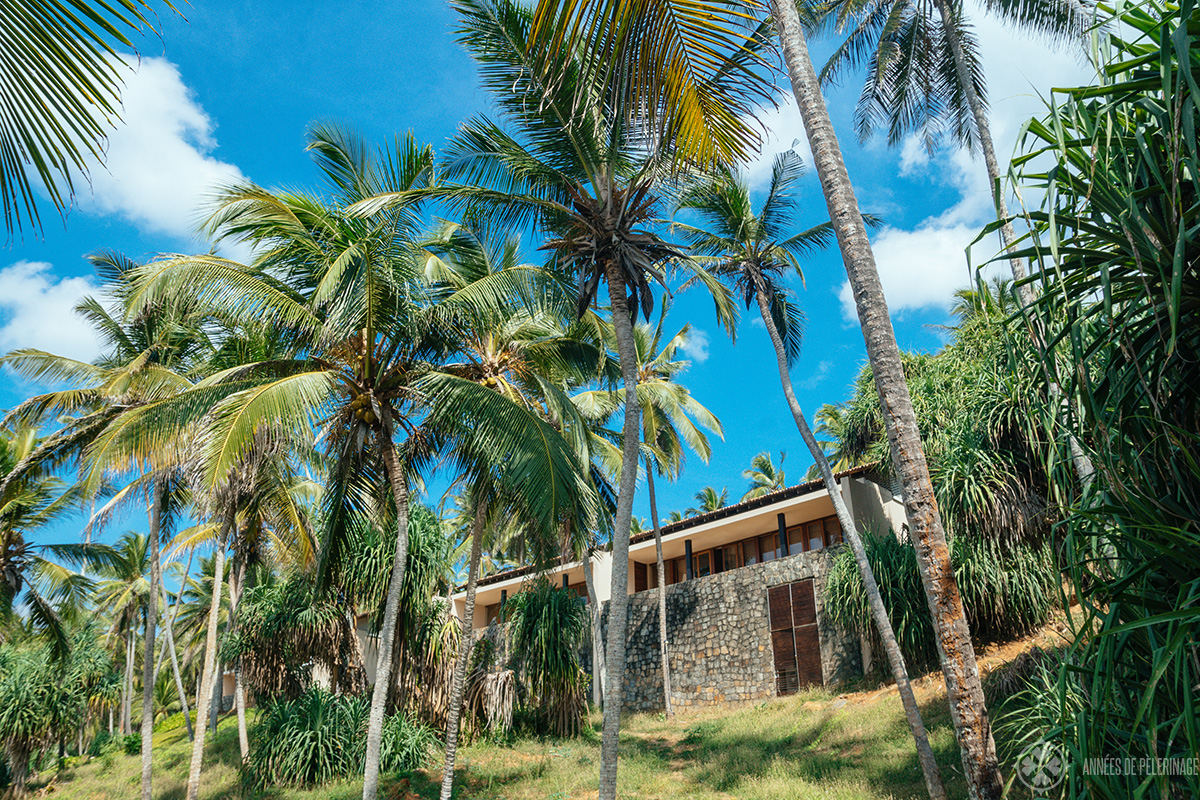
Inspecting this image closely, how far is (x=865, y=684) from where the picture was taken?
1709 cm

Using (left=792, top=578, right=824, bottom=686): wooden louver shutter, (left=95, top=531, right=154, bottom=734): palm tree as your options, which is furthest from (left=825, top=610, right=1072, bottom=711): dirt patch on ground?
(left=95, top=531, right=154, bottom=734): palm tree

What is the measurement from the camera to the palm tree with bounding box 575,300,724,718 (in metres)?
21.7

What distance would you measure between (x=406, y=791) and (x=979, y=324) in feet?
52.6

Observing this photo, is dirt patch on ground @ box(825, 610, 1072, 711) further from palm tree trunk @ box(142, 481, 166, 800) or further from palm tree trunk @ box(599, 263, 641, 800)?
palm tree trunk @ box(142, 481, 166, 800)

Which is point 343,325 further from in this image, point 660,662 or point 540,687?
point 660,662

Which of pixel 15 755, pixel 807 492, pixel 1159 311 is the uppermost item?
pixel 807 492

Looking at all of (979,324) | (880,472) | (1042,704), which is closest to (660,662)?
(880,472)

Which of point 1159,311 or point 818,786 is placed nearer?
point 1159,311

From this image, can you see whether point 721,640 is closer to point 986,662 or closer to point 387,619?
point 986,662

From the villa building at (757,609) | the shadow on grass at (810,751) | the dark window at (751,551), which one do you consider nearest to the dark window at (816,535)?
the villa building at (757,609)

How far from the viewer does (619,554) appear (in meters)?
10.1

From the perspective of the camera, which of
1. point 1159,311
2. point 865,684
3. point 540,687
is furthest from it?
point 540,687

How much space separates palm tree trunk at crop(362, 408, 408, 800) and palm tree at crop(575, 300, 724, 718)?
29.8ft

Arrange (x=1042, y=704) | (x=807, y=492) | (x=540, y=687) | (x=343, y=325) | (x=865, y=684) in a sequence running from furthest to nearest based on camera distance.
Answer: (x=807, y=492) < (x=540, y=687) < (x=865, y=684) < (x=343, y=325) < (x=1042, y=704)
